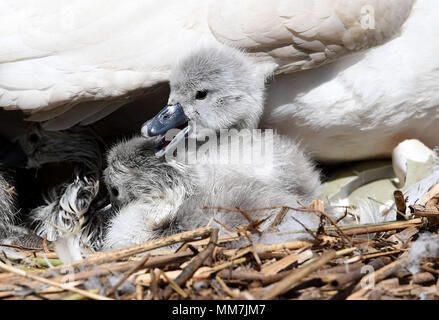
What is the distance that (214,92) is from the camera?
177 centimetres

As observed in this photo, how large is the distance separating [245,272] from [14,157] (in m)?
0.97

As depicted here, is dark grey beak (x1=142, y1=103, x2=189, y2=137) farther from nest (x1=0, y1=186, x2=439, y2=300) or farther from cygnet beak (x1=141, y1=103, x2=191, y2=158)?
nest (x1=0, y1=186, x2=439, y2=300)

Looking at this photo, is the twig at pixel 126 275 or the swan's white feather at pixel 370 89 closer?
the twig at pixel 126 275

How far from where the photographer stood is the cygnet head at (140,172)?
172 centimetres

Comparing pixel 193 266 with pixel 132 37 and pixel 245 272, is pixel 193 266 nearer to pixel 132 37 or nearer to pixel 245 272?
pixel 245 272

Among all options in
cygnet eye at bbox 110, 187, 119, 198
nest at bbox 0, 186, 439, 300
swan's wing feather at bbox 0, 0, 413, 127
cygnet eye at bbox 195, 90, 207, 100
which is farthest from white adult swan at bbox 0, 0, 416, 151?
nest at bbox 0, 186, 439, 300

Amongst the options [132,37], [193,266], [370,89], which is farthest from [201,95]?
[193,266]

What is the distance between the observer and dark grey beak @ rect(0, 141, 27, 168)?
1.96 meters

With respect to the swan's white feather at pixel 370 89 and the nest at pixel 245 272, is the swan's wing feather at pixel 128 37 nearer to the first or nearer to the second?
the swan's white feather at pixel 370 89

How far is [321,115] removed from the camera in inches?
74.6

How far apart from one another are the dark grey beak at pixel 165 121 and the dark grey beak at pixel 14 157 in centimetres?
49

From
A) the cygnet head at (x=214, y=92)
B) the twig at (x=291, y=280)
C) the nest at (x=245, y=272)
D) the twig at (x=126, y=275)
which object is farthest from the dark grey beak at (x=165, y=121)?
the twig at (x=291, y=280)
